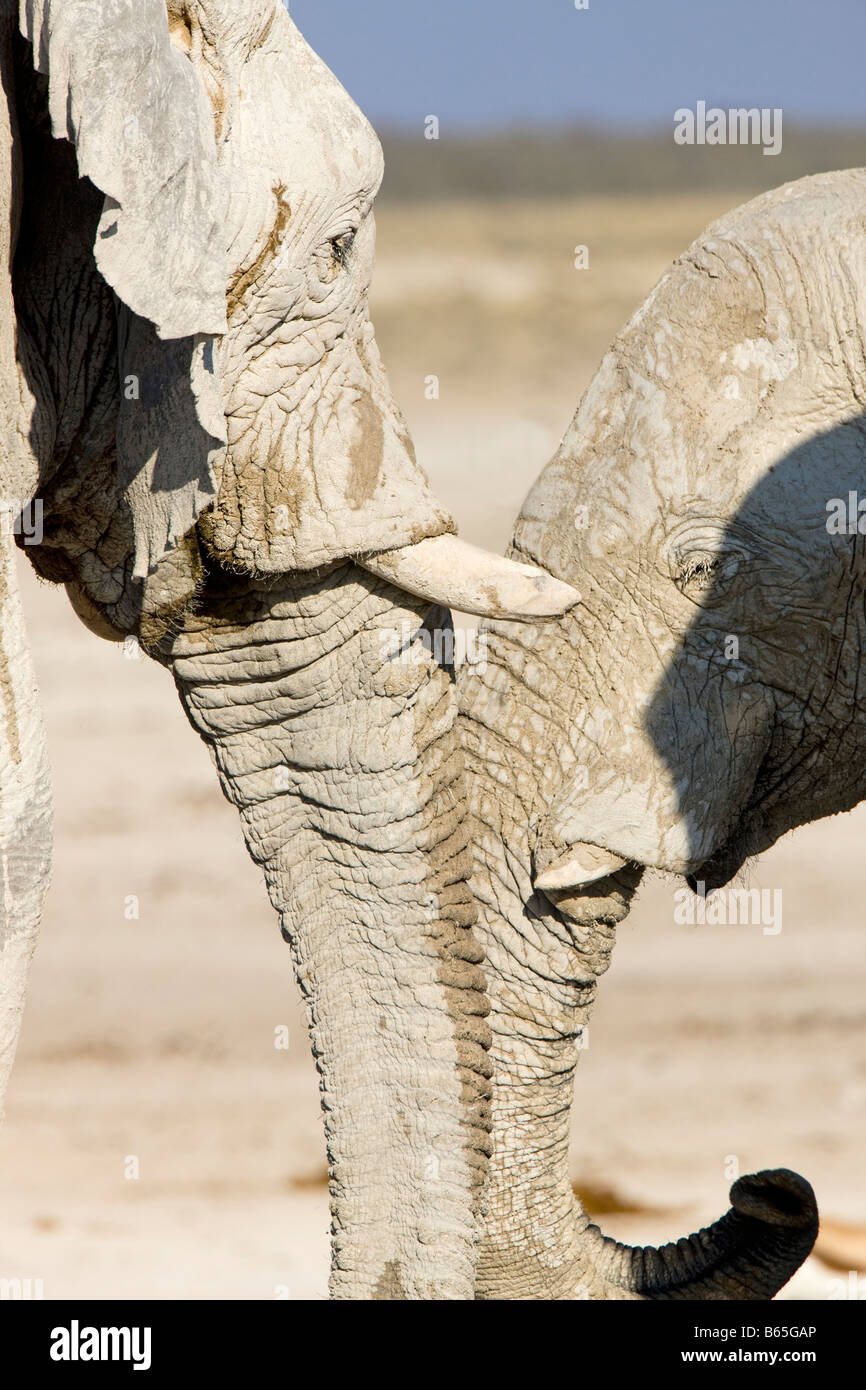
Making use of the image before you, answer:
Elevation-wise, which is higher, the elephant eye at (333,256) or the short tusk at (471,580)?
the elephant eye at (333,256)

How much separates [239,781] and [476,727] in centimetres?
51

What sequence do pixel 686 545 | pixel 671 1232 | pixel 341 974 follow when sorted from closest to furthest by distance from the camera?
pixel 341 974 → pixel 686 545 → pixel 671 1232

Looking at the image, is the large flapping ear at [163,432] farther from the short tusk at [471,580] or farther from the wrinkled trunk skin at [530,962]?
the wrinkled trunk skin at [530,962]

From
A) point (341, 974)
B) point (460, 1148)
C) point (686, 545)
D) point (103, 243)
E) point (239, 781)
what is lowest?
point (460, 1148)

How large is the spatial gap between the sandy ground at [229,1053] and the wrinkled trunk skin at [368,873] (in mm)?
1274

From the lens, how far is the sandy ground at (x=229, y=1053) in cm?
416

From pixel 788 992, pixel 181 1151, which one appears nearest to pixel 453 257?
pixel 788 992

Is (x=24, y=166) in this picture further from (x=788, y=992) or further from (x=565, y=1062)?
(x=788, y=992)

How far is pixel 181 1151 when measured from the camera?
14.9 ft

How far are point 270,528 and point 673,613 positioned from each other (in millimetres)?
825

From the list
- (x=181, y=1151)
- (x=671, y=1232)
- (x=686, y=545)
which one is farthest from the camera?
(x=181, y=1151)

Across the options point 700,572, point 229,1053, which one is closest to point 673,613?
point 700,572

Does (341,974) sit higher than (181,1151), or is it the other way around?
(341,974)

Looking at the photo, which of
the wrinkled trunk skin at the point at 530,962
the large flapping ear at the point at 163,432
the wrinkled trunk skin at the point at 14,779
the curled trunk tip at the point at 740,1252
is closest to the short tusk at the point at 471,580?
the large flapping ear at the point at 163,432
